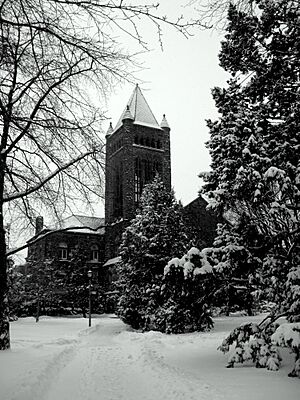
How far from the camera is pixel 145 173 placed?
63781 mm

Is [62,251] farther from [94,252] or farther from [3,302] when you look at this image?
[3,302]

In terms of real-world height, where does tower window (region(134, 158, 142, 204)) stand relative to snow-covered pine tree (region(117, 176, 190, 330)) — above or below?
above

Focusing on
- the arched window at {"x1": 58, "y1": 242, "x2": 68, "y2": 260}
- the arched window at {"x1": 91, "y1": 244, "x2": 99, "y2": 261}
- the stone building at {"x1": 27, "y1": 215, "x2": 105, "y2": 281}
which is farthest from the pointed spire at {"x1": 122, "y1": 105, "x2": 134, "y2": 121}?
the arched window at {"x1": 58, "y1": 242, "x2": 68, "y2": 260}

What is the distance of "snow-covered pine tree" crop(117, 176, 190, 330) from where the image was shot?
76.3 feet

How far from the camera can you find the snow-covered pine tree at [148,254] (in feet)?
76.3

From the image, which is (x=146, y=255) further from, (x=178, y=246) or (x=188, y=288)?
(x=188, y=288)

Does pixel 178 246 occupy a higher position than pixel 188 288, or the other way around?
pixel 178 246

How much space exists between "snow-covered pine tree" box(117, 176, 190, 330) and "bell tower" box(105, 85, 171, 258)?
1259 inches

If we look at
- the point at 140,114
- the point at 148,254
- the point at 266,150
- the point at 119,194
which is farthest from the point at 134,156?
the point at 266,150

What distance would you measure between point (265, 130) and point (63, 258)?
51.7m

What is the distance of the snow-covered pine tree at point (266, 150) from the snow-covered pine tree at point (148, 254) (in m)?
12.9

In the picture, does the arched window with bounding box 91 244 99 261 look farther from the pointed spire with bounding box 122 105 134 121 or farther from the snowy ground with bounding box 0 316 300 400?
the snowy ground with bounding box 0 316 300 400

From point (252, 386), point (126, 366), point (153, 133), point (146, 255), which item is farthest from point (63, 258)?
point (252, 386)

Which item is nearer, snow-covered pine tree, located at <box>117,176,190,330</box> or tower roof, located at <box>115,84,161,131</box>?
snow-covered pine tree, located at <box>117,176,190,330</box>
